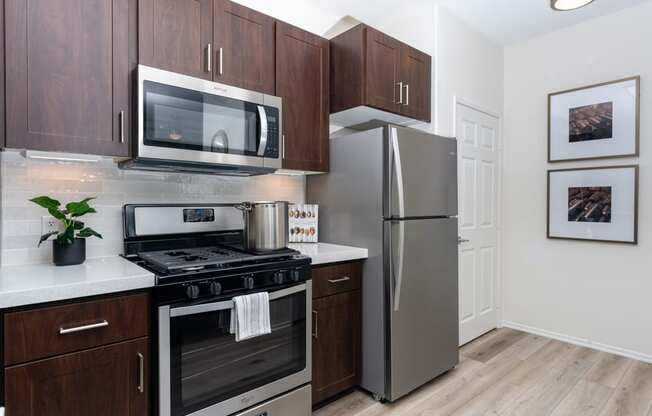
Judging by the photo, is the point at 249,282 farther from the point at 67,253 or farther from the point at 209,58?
the point at 209,58

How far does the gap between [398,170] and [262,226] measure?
0.85m

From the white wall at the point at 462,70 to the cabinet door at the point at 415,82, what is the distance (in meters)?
0.08

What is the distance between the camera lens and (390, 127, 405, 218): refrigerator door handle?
212 cm

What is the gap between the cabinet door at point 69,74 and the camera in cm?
142

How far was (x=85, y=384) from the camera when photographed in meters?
1.31

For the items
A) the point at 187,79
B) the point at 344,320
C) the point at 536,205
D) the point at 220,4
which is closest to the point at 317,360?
the point at 344,320

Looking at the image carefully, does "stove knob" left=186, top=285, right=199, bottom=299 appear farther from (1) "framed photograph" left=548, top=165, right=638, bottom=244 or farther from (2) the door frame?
(1) "framed photograph" left=548, top=165, right=638, bottom=244

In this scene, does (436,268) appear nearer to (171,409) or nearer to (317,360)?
(317,360)

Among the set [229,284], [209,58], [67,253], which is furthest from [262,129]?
[67,253]

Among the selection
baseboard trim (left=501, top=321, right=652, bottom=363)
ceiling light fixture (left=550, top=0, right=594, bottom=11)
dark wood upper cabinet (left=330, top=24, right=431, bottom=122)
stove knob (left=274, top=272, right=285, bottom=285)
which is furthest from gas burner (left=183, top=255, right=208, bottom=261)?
baseboard trim (left=501, top=321, right=652, bottom=363)

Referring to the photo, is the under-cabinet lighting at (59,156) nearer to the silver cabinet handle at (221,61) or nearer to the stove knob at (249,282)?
the silver cabinet handle at (221,61)

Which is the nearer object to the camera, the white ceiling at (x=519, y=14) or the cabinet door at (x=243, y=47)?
the cabinet door at (x=243, y=47)

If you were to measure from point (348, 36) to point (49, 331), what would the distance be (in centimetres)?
228

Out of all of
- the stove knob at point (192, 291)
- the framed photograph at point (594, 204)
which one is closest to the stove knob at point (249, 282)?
the stove knob at point (192, 291)
